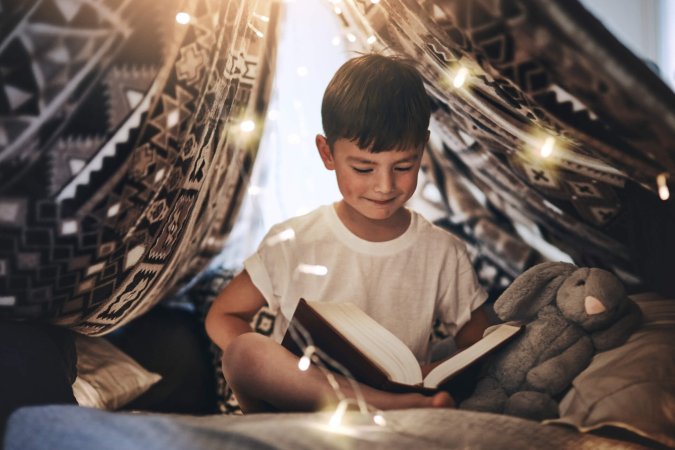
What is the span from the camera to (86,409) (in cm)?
95

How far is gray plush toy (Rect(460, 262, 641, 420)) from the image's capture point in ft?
3.84

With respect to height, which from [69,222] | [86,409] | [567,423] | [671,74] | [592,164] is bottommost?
[86,409]

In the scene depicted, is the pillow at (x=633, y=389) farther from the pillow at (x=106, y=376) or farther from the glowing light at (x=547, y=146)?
the pillow at (x=106, y=376)

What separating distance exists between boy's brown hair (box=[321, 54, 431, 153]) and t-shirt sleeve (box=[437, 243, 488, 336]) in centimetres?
27

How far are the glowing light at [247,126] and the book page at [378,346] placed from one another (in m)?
0.51

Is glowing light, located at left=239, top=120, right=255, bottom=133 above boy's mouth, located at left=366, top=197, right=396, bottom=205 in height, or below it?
above

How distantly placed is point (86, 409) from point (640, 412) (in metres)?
0.76

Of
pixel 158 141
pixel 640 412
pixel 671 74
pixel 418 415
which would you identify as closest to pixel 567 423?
pixel 640 412

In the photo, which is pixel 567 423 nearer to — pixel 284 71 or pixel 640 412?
pixel 640 412

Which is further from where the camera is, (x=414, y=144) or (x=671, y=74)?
(x=671, y=74)

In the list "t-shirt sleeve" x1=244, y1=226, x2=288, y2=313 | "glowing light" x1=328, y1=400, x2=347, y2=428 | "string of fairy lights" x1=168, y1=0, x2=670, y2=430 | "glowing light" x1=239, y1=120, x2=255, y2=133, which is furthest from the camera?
"glowing light" x1=239, y1=120, x2=255, y2=133

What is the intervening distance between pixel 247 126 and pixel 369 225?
1.21ft

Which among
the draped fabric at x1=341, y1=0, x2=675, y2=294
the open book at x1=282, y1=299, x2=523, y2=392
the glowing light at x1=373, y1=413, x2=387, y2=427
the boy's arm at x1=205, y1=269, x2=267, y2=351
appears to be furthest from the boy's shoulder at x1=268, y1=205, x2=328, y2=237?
the glowing light at x1=373, y1=413, x2=387, y2=427

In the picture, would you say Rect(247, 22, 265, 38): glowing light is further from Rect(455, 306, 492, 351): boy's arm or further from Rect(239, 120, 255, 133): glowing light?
Rect(455, 306, 492, 351): boy's arm
